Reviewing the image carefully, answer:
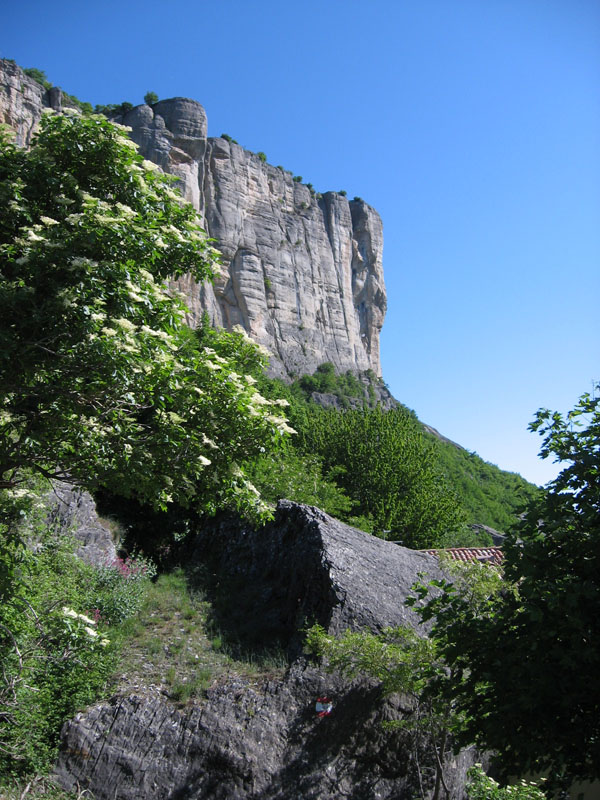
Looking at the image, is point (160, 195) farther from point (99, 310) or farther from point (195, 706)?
point (195, 706)

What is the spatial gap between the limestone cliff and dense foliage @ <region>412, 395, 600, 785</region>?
41476 millimetres

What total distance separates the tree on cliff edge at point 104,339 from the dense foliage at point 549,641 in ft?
9.47

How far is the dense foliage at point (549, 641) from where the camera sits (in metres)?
3.50

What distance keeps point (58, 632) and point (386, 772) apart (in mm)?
4928

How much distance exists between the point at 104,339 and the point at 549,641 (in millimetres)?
3998

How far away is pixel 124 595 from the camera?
1005 cm

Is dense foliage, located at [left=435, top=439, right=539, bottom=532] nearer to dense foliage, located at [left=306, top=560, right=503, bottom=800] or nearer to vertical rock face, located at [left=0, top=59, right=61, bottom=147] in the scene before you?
dense foliage, located at [left=306, top=560, right=503, bottom=800]

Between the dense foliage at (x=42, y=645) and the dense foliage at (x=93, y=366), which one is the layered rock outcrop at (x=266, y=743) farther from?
the dense foliage at (x=93, y=366)

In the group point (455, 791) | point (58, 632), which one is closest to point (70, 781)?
point (58, 632)

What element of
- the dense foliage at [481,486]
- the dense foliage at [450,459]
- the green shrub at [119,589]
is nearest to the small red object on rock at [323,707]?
the green shrub at [119,589]

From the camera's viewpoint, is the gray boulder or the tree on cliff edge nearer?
the tree on cliff edge

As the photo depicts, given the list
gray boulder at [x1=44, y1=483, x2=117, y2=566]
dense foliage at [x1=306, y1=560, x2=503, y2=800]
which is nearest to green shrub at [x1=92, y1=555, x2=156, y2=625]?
gray boulder at [x1=44, y1=483, x2=117, y2=566]

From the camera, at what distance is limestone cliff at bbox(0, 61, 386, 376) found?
49.3 meters

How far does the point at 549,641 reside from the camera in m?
3.71
